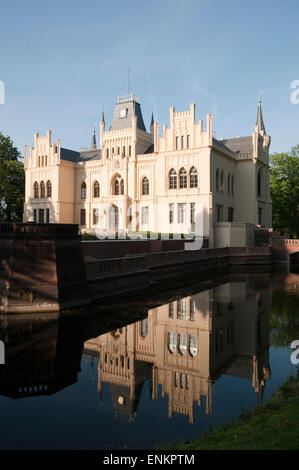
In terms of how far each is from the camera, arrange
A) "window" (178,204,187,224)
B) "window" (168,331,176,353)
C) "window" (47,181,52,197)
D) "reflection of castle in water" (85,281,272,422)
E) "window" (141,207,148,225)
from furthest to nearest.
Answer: "window" (47,181,52,197) < "window" (141,207,148,225) < "window" (178,204,187,224) < "window" (168,331,176,353) < "reflection of castle in water" (85,281,272,422)

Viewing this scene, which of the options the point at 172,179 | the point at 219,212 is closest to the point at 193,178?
the point at 172,179

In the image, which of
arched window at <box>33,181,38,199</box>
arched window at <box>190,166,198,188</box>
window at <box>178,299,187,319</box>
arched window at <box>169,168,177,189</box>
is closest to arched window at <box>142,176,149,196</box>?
arched window at <box>169,168,177,189</box>

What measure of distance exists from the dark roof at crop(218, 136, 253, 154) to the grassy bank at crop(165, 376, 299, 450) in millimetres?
44596

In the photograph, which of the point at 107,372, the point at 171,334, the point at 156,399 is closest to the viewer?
the point at 156,399

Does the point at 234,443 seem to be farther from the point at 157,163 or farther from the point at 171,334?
the point at 157,163

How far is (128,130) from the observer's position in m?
45.8

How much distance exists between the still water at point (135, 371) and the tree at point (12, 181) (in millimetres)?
37530

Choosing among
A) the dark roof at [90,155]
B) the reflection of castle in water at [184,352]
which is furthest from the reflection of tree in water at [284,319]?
the dark roof at [90,155]

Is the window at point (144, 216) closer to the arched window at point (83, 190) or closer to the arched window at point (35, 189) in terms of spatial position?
the arched window at point (83, 190)

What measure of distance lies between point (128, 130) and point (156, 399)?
40.8 meters

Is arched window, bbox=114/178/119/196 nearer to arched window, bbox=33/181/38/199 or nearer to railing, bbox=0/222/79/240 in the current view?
arched window, bbox=33/181/38/199

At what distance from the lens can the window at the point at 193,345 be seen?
11713mm

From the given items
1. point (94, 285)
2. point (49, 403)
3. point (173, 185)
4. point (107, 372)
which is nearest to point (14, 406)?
point (49, 403)

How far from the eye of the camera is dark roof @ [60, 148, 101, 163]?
5144 cm
